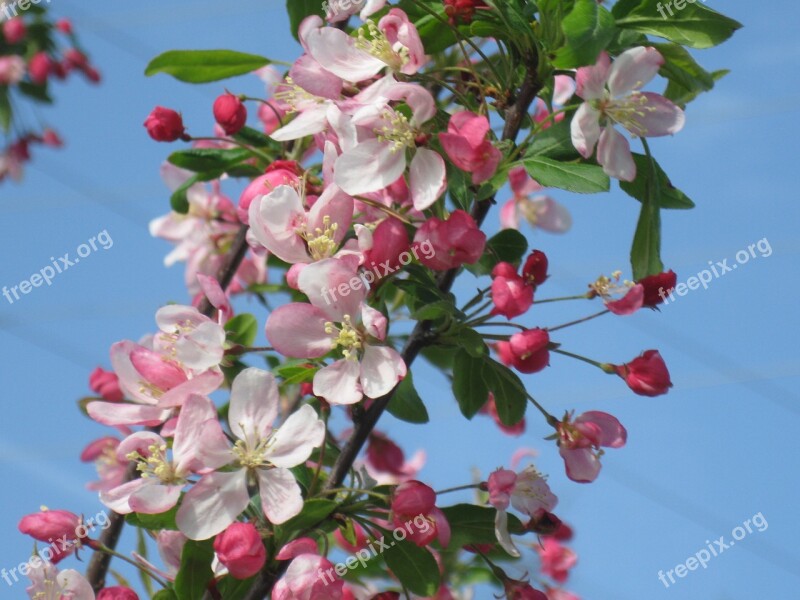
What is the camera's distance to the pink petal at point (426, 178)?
1.31m

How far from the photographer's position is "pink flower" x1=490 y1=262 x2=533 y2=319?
1.28m

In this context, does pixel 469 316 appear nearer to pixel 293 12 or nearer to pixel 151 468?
pixel 151 468

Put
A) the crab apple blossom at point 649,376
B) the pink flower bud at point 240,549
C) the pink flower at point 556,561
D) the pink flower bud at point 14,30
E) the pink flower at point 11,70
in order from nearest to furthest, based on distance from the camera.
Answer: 1. the pink flower bud at point 240,549
2. the crab apple blossom at point 649,376
3. the pink flower at point 556,561
4. the pink flower at point 11,70
5. the pink flower bud at point 14,30

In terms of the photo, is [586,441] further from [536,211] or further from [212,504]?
[536,211]

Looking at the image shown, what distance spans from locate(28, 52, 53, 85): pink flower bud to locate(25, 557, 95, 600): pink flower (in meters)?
4.87

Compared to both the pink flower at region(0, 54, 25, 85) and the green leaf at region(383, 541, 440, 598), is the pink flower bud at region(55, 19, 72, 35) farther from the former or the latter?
the green leaf at region(383, 541, 440, 598)

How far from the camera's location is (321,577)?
124 centimetres

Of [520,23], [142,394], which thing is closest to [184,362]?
[142,394]

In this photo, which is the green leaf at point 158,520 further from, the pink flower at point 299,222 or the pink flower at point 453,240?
the pink flower at point 453,240

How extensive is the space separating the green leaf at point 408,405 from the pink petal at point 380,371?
306mm

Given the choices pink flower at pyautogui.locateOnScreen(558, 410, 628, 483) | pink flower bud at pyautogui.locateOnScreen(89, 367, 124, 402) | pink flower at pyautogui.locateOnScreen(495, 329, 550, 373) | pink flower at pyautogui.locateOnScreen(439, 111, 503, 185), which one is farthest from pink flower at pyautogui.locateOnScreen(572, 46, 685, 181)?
pink flower bud at pyautogui.locateOnScreen(89, 367, 124, 402)

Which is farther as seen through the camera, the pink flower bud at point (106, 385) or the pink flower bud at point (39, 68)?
the pink flower bud at point (39, 68)

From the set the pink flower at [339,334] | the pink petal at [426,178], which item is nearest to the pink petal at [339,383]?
the pink flower at [339,334]

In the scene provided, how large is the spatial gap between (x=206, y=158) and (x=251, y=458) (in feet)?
2.39
